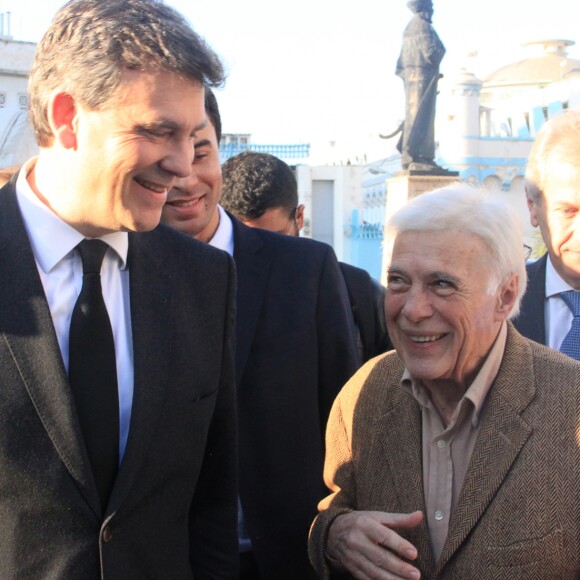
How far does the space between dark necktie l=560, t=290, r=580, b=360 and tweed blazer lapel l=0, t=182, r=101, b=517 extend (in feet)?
5.56

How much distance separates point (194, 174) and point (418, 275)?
36.8 inches

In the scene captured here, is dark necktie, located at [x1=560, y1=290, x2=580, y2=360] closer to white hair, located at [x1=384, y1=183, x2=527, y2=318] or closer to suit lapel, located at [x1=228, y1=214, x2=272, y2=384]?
white hair, located at [x1=384, y1=183, x2=527, y2=318]

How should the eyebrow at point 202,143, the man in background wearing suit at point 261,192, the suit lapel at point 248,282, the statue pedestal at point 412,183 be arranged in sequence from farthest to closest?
the statue pedestal at point 412,183, the man in background wearing suit at point 261,192, the eyebrow at point 202,143, the suit lapel at point 248,282

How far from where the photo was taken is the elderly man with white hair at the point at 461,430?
7.11ft

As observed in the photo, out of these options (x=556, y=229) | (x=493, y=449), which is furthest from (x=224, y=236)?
(x=493, y=449)

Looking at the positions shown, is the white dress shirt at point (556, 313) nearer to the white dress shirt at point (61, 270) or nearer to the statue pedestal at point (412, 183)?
the white dress shirt at point (61, 270)

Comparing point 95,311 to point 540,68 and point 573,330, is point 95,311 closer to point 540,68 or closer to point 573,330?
point 573,330

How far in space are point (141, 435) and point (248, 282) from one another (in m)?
0.98

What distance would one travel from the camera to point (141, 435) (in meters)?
2.01

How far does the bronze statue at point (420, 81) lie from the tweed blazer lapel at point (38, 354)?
46.9ft

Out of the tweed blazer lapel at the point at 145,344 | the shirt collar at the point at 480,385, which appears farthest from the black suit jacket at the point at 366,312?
the tweed blazer lapel at the point at 145,344

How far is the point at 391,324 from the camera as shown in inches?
96.7

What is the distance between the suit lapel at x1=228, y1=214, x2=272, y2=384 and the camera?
2.82m

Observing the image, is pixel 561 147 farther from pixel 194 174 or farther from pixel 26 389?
pixel 26 389
